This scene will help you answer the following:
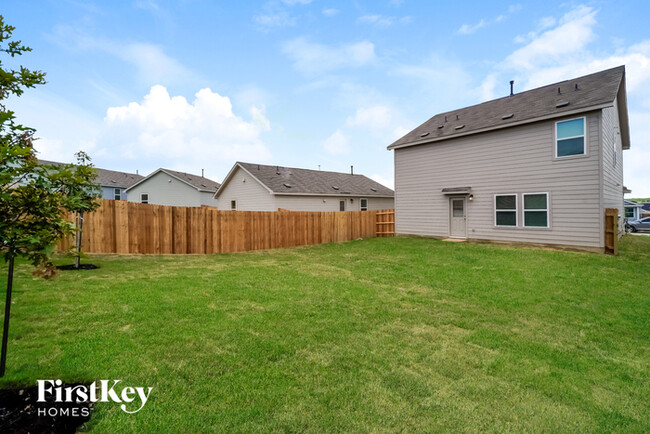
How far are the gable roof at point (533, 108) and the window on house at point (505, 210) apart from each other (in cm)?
294

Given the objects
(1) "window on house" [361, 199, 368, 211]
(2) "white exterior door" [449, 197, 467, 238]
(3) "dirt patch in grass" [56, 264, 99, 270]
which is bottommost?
(3) "dirt patch in grass" [56, 264, 99, 270]

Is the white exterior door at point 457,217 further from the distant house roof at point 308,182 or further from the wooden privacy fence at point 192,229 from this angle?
the distant house roof at point 308,182

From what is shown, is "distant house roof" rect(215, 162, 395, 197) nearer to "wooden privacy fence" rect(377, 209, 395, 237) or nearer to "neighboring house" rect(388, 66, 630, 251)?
"wooden privacy fence" rect(377, 209, 395, 237)

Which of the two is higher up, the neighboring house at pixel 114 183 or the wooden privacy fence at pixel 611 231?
the neighboring house at pixel 114 183

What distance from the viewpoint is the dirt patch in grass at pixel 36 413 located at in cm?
207

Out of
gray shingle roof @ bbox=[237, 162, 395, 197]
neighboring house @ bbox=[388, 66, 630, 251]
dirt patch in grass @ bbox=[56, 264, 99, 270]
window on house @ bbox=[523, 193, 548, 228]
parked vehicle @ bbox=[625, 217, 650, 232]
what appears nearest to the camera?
dirt patch in grass @ bbox=[56, 264, 99, 270]

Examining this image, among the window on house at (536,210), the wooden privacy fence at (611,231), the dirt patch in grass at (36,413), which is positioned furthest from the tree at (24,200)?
the wooden privacy fence at (611,231)

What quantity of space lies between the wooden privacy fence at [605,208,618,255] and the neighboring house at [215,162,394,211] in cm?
1503

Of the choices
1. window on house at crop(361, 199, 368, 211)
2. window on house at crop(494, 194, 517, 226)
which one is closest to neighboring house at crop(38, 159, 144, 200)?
window on house at crop(361, 199, 368, 211)

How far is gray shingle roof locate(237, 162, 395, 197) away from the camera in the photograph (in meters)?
20.1

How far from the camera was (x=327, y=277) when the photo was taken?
7.25 m

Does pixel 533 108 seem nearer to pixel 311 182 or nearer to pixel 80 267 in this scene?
pixel 311 182

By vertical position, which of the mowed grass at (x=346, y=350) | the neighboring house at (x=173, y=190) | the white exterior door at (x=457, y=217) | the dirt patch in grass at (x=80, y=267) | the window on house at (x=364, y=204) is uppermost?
the neighboring house at (x=173, y=190)

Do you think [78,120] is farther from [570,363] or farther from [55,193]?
[570,363]
